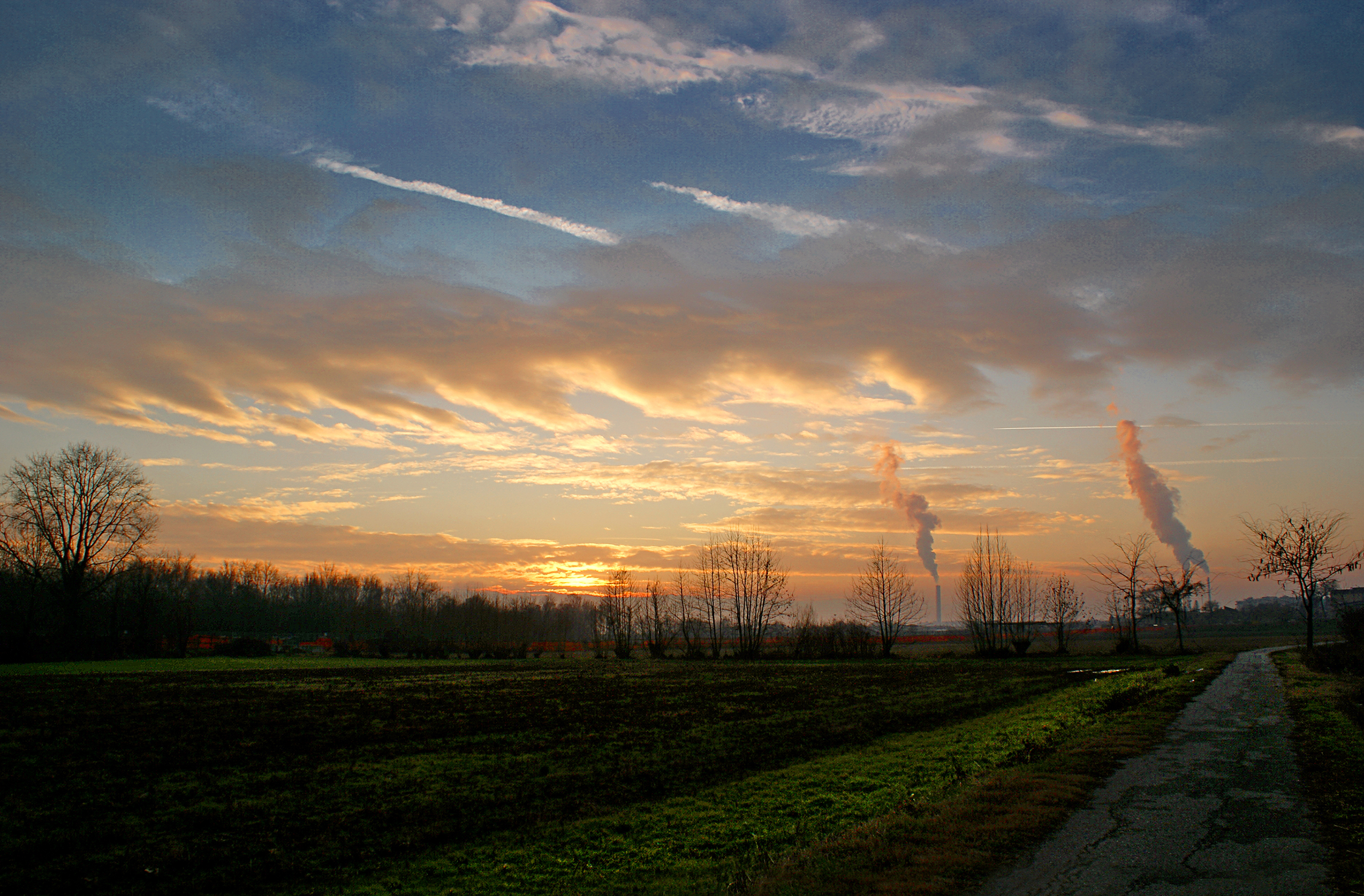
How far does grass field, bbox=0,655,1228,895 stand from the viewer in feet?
27.4

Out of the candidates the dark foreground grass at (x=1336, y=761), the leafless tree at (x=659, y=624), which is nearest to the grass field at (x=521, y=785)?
the dark foreground grass at (x=1336, y=761)

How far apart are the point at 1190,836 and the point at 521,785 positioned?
1023 centimetres

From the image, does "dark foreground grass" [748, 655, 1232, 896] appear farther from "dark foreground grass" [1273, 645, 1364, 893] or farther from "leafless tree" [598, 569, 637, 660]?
"leafless tree" [598, 569, 637, 660]

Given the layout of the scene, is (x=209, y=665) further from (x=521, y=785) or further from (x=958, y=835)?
(x=958, y=835)

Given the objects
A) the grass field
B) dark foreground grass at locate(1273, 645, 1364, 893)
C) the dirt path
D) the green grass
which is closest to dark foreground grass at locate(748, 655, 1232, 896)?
the grass field

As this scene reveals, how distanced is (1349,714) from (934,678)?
22.0m

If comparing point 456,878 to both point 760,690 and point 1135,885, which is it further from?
point 760,690

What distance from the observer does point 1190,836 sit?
7.93 meters

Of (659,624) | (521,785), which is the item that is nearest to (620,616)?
(659,624)

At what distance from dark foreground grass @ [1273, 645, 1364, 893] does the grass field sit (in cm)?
262

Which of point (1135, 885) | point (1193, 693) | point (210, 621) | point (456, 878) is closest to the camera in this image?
point (1135, 885)

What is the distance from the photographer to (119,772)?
13273 millimetres

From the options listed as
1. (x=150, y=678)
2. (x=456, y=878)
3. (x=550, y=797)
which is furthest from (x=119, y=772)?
(x=150, y=678)

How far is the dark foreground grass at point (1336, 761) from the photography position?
23.5 feet
